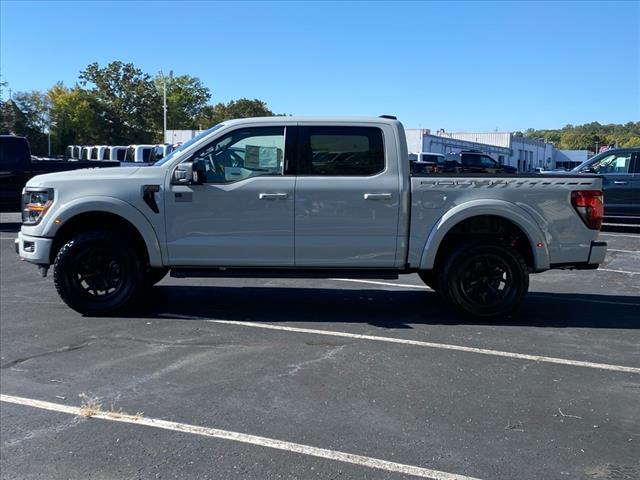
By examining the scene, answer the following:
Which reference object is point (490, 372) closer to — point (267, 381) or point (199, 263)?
point (267, 381)

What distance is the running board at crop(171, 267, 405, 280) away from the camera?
6.71m

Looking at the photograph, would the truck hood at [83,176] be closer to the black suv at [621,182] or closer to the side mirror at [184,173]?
the side mirror at [184,173]

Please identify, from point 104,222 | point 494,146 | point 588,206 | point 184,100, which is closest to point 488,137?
point 494,146

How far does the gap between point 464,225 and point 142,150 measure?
29136 mm

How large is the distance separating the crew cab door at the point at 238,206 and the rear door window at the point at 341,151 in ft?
0.86

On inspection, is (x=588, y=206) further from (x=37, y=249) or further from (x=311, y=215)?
(x=37, y=249)

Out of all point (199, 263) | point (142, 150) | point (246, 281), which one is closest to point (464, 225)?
point (199, 263)

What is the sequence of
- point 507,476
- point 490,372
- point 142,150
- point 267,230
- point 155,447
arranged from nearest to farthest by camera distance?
point 507,476 → point 155,447 → point 490,372 → point 267,230 → point 142,150

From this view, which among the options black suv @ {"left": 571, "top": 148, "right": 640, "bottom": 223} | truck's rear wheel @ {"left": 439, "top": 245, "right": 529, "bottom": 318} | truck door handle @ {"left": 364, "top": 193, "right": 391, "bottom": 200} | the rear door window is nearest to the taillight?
truck's rear wheel @ {"left": 439, "top": 245, "right": 529, "bottom": 318}

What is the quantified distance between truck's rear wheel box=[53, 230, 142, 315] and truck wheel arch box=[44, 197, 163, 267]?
0.14 metres

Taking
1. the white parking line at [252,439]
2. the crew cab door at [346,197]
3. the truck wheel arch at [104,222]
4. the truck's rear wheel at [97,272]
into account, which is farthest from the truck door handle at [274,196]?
the white parking line at [252,439]

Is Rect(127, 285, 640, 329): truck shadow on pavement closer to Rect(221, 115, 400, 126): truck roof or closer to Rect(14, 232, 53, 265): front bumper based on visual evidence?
Rect(14, 232, 53, 265): front bumper

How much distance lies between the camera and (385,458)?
3568mm

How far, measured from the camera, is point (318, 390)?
4.63 metres
